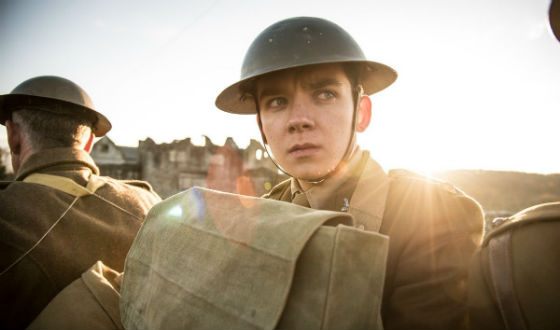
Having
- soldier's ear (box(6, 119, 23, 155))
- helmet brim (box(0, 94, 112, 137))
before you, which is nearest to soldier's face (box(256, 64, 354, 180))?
helmet brim (box(0, 94, 112, 137))

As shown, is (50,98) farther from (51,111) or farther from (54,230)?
(54,230)

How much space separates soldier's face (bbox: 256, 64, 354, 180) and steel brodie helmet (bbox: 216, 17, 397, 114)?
3.4 inches

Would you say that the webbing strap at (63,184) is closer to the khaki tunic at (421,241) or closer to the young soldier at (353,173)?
the young soldier at (353,173)

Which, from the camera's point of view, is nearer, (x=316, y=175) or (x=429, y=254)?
(x=429, y=254)

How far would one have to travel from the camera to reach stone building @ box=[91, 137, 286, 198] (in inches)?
1099

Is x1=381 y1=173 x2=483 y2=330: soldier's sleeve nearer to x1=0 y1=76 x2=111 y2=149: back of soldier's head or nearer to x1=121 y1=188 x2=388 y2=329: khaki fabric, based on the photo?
x1=121 y1=188 x2=388 y2=329: khaki fabric

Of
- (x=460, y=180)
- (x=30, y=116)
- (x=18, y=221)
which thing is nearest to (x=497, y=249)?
(x=18, y=221)

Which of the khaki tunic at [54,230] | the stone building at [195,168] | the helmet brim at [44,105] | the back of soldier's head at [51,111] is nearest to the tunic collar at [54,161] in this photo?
the khaki tunic at [54,230]

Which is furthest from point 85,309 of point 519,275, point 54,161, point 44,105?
point 44,105

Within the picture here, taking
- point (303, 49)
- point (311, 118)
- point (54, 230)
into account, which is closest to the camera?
point (311, 118)

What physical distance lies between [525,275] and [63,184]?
3196 mm

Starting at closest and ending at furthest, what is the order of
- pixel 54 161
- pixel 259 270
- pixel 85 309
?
pixel 259 270
pixel 85 309
pixel 54 161

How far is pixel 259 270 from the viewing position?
3.60ft

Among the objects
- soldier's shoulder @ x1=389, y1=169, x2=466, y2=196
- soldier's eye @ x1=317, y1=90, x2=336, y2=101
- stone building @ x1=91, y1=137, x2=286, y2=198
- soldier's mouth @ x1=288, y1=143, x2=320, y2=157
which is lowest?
stone building @ x1=91, y1=137, x2=286, y2=198
